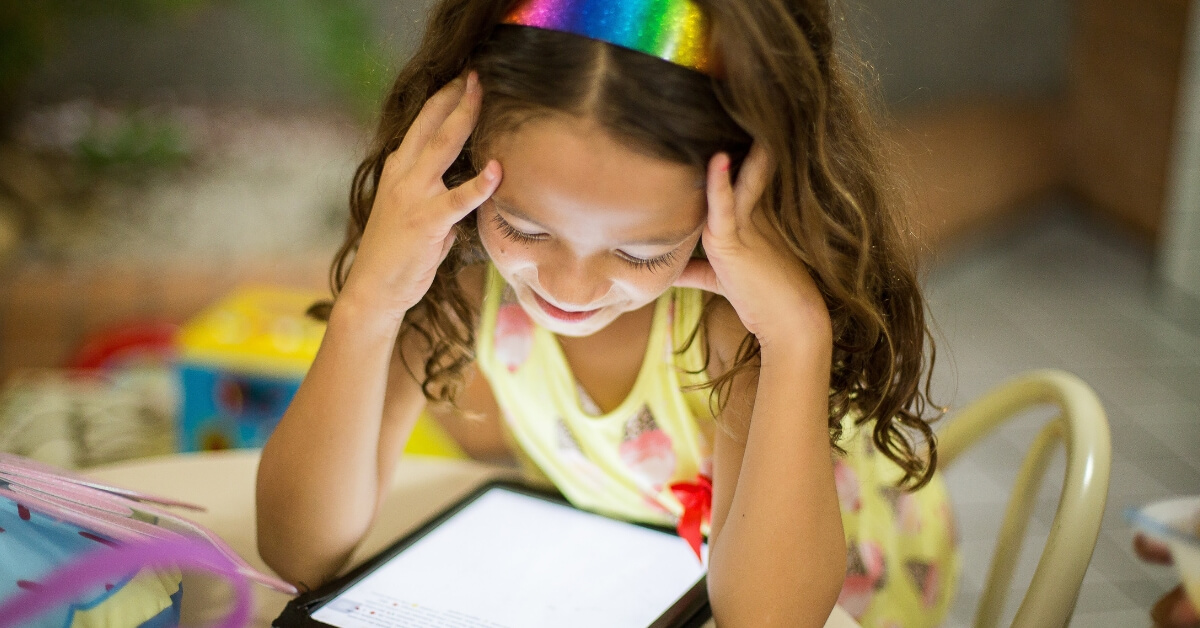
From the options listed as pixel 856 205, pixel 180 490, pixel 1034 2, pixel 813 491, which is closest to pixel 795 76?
pixel 856 205

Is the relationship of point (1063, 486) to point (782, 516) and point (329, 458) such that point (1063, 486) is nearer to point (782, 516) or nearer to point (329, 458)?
point (782, 516)

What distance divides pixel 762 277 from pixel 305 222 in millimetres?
2257

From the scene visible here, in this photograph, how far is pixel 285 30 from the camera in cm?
257

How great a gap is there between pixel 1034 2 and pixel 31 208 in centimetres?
416

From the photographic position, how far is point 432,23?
31.1 inches

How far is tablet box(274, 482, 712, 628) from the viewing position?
70 centimetres

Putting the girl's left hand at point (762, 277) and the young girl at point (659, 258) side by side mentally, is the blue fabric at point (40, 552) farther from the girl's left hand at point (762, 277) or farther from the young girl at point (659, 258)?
the girl's left hand at point (762, 277)

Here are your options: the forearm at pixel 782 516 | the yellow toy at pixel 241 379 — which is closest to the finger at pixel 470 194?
the forearm at pixel 782 516

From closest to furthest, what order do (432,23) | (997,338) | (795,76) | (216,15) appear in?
(795,76)
(432,23)
(997,338)
(216,15)

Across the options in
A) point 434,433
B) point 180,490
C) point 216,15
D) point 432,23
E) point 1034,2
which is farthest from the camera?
point 1034,2

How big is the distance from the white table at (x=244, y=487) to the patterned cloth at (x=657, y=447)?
8cm

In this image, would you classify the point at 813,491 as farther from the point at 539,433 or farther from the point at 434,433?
the point at 434,433

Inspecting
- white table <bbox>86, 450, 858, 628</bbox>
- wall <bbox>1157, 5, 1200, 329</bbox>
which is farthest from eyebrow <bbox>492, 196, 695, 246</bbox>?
wall <bbox>1157, 5, 1200, 329</bbox>

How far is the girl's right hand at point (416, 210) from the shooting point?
0.74m
